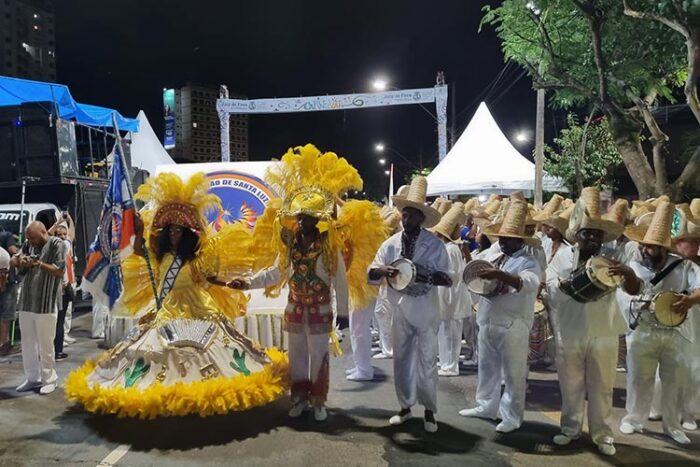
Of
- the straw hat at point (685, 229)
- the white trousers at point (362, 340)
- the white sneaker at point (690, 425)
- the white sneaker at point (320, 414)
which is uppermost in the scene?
the straw hat at point (685, 229)

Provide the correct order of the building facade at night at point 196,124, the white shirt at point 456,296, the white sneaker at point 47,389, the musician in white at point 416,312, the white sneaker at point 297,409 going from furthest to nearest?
the building facade at night at point 196,124, the white shirt at point 456,296, the white sneaker at point 47,389, the white sneaker at point 297,409, the musician in white at point 416,312

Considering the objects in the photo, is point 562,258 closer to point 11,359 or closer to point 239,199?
point 239,199

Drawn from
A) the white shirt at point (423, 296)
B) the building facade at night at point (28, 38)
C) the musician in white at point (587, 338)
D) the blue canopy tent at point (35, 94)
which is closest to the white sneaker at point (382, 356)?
the white shirt at point (423, 296)

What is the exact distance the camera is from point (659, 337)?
14.5 ft

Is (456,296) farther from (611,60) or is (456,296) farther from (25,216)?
(25,216)

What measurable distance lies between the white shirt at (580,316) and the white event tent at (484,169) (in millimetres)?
8910

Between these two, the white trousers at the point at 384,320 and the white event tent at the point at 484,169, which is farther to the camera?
the white event tent at the point at 484,169

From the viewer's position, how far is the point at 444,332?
6625mm

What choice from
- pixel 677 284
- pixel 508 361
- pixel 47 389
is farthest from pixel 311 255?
pixel 47 389

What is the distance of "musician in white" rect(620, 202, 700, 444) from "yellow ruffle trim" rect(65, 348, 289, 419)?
10.5 ft

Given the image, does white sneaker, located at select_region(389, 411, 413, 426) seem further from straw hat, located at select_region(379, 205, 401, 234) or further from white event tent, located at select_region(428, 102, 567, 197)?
white event tent, located at select_region(428, 102, 567, 197)

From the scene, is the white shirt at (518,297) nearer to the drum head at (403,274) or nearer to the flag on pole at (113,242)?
the drum head at (403,274)

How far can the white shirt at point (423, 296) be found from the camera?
178 inches

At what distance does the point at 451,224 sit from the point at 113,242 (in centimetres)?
389
